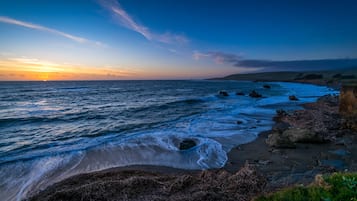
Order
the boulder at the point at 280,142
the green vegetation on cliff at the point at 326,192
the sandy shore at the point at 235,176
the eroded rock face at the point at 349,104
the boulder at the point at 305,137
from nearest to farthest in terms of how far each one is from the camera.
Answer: the green vegetation on cliff at the point at 326,192
the sandy shore at the point at 235,176
the boulder at the point at 280,142
the boulder at the point at 305,137
the eroded rock face at the point at 349,104

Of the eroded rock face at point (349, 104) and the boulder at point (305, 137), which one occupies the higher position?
the eroded rock face at point (349, 104)

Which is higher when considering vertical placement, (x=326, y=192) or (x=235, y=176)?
(x=326, y=192)

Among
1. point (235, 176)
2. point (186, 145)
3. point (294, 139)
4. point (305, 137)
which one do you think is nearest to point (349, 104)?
point (305, 137)

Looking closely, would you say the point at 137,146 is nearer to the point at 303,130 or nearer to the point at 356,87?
the point at 303,130

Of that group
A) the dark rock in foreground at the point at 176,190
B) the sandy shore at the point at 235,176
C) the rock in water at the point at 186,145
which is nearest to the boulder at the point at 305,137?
the sandy shore at the point at 235,176

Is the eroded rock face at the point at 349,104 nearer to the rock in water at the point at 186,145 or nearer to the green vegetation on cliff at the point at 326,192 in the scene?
the rock in water at the point at 186,145

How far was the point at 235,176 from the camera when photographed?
17.1 ft

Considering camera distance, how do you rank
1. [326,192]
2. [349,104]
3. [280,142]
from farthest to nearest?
[349,104] → [280,142] → [326,192]

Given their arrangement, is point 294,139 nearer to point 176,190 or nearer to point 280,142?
point 280,142

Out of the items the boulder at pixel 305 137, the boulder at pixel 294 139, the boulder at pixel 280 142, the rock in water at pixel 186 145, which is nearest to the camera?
the boulder at pixel 280 142

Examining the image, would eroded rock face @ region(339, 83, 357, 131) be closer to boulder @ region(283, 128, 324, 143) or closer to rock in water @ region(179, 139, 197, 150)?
boulder @ region(283, 128, 324, 143)

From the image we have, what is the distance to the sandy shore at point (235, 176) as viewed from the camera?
14.6ft

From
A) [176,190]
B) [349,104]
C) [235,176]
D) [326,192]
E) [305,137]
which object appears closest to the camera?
[326,192]

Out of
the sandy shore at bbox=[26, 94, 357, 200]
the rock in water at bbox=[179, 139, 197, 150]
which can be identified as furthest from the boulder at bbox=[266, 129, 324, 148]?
the rock in water at bbox=[179, 139, 197, 150]
